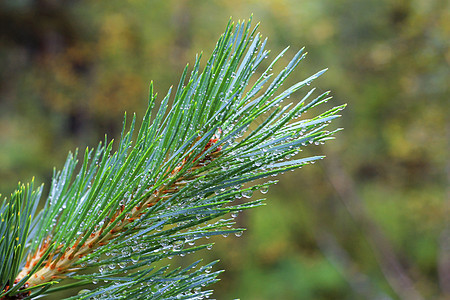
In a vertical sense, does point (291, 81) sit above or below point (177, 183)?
above

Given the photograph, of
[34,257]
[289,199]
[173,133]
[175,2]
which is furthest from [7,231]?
[289,199]

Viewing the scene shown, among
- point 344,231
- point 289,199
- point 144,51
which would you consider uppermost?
point 144,51

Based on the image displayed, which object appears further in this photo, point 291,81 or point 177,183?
point 291,81

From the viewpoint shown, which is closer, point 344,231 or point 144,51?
point 144,51

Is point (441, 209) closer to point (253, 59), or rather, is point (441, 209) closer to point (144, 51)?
point (144, 51)

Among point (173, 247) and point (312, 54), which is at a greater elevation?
point (312, 54)
